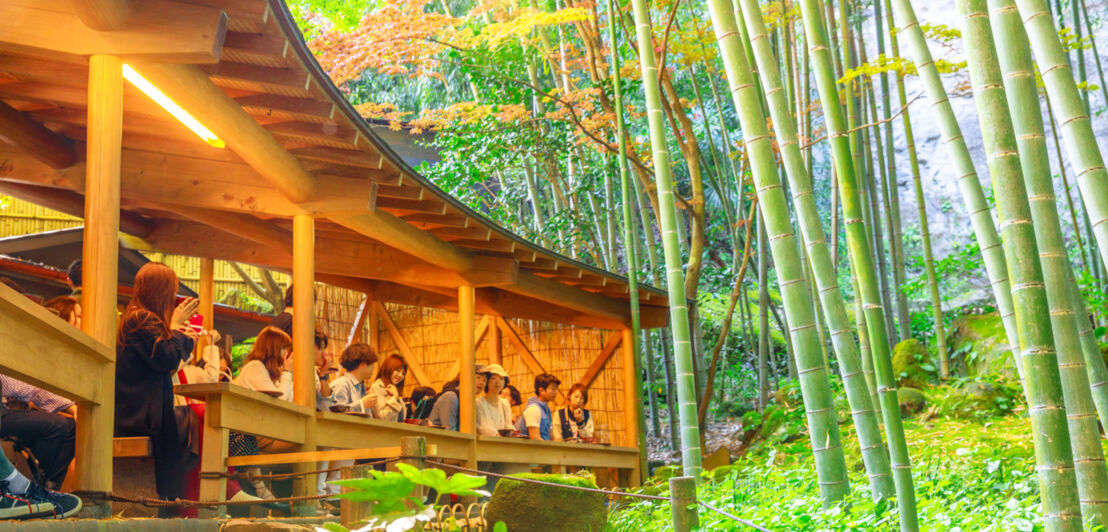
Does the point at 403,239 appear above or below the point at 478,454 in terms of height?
above

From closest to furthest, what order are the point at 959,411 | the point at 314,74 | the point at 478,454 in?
the point at 314,74, the point at 478,454, the point at 959,411

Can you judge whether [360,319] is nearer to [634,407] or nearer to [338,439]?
[634,407]

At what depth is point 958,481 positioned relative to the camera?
4312 millimetres

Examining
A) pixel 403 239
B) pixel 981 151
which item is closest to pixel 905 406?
pixel 403 239

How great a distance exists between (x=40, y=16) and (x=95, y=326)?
3.71 ft

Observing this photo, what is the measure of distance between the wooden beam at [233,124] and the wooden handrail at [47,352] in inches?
42.4

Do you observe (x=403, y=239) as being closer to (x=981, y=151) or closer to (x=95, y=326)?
(x=95, y=326)

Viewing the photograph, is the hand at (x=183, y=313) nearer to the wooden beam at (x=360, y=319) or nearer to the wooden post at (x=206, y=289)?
the wooden post at (x=206, y=289)

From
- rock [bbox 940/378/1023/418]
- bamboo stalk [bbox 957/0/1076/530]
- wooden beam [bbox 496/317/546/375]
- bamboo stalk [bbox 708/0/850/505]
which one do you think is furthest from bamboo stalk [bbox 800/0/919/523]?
wooden beam [bbox 496/317/546/375]

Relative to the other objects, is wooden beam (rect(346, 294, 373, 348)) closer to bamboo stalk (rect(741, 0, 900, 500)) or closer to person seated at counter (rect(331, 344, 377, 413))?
person seated at counter (rect(331, 344, 377, 413))

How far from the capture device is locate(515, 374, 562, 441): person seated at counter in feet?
23.6

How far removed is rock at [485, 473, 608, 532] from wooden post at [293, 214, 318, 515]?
0.90 metres

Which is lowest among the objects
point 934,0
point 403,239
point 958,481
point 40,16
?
point 958,481

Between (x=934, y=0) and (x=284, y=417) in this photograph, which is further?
(x=934, y=0)
